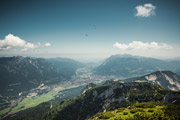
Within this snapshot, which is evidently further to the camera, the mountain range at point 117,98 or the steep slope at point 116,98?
the steep slope at point 116,98

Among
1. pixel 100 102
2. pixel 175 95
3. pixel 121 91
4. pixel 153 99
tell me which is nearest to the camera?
pixel 175 95

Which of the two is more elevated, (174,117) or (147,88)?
(174,117)

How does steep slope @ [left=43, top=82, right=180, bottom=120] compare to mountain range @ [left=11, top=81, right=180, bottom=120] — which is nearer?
mountain range @ [left=11, top=81, right=180, bottom=120]

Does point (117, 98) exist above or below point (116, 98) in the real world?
above

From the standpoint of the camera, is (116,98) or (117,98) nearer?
(117,98)

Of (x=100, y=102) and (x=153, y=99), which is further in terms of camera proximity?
(x=100, y=102)

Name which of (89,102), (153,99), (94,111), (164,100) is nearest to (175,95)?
(164,100)

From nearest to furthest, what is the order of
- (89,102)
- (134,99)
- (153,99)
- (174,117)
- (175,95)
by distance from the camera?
(174,117)
(175,95)
(153,99)
(134,99)
(89,102)

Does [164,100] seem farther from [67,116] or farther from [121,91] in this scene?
[67,116]

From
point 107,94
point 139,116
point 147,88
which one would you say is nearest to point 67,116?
point 107,94

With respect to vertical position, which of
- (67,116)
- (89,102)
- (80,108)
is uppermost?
(89,102)

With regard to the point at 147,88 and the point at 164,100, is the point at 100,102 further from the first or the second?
the point at 164,100
